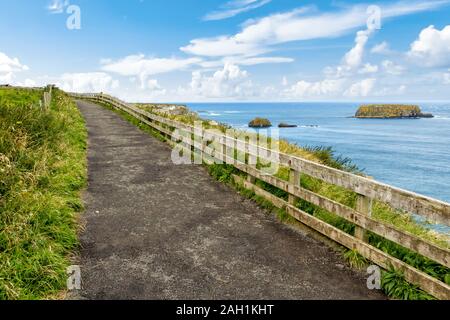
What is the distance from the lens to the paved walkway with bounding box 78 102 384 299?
4.70 m

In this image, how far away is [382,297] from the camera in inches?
179

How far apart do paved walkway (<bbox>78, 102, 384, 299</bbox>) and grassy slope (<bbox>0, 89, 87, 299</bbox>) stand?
14.5 inches

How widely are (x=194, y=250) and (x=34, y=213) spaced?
8.34 feet

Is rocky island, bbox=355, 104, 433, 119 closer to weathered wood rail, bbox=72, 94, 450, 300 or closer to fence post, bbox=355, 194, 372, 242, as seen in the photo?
weathered wood rail, bbox=72, 94, 450, 300

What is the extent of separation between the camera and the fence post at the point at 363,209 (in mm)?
5332

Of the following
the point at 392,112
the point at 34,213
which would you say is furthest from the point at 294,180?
the point at 392,112

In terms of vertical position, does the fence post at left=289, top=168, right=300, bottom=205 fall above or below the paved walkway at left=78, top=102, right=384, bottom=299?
above

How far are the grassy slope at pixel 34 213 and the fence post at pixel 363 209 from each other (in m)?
4.10

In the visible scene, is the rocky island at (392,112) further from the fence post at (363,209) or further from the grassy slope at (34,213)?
the fence post at (363,209)

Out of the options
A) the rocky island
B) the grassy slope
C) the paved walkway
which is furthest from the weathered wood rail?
the rocky island

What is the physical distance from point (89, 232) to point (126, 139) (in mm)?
10825
